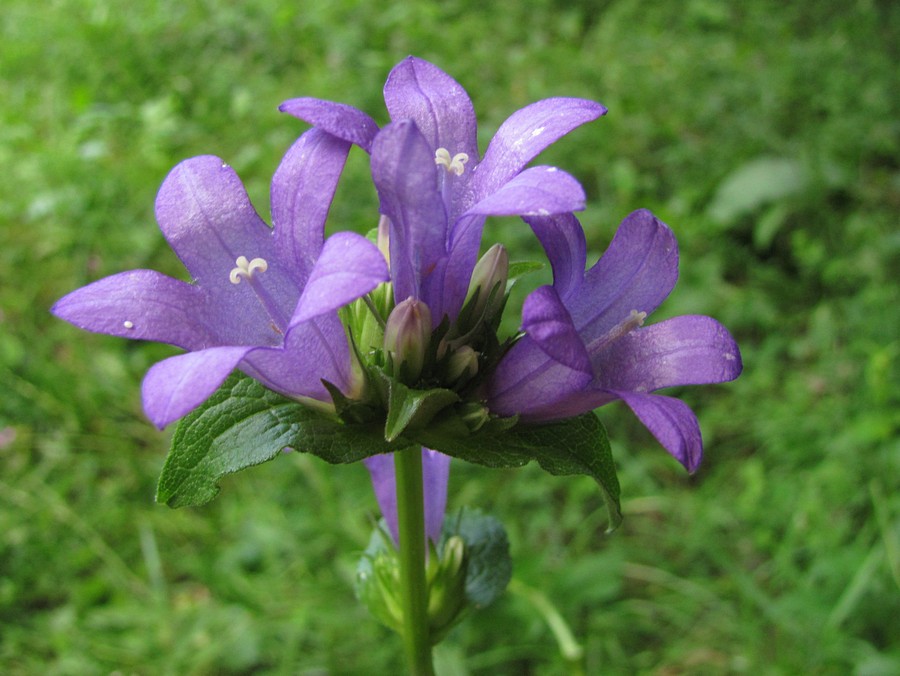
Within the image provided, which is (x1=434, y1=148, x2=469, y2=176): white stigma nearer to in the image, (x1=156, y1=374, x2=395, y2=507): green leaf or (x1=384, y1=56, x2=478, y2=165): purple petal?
(x1=384, y1=56, x2=478, y2=165): purple petal

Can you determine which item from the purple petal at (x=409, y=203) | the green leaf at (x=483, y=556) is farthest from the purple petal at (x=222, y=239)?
the green leaf at (x=483, y=556)

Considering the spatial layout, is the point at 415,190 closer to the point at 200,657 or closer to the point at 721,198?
the point at 200,657

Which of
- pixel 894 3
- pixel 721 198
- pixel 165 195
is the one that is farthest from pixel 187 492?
pixel 894 3

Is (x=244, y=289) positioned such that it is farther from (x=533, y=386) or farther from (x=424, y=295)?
(x=533, y=386)

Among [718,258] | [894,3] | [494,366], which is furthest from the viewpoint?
[894,3]

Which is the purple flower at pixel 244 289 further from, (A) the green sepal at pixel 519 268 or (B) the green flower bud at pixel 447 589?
(B) the green flower bud at pixel 447 589

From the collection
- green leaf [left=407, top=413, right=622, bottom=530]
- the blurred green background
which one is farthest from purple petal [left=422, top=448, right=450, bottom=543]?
the blurred green background

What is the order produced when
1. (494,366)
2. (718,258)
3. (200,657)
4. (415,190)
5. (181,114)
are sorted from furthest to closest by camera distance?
(181,114) < (718,258) < (200,657) < (494,366) < (415,190)

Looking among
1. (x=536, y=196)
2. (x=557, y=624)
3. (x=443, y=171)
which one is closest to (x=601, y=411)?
(x=557, y=624)
